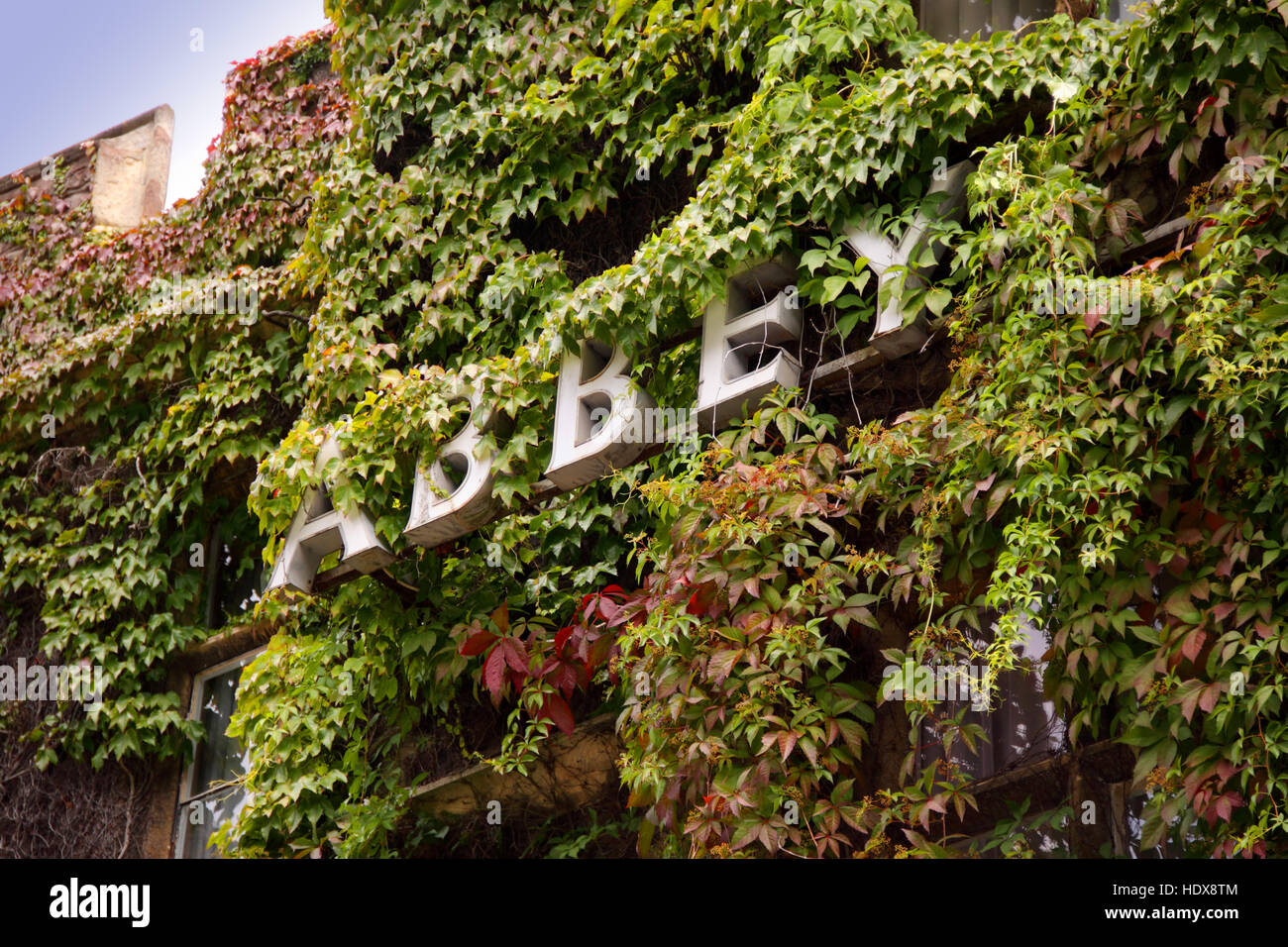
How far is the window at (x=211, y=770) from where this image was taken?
27.9 ft

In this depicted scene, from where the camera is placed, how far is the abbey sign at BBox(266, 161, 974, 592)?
5797 millimetres

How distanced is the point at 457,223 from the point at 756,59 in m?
1.92

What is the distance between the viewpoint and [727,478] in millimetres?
5559

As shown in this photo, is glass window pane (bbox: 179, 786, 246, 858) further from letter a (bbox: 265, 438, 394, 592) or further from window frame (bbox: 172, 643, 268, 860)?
letter a (bbox: 265, 438, 394, 592)

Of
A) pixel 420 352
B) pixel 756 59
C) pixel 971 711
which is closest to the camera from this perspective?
pixel 971 711

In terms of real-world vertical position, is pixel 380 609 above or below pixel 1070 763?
above

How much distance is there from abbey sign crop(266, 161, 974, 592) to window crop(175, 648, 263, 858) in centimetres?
211

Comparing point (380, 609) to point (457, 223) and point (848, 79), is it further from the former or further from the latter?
point (848, 79)

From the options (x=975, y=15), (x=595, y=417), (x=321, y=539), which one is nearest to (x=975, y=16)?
(x=975, y=15)

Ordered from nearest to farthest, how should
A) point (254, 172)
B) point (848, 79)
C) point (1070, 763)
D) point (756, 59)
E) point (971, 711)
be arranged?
1. point (1070, 763)
2. point (971, 711)
3. point (848, 79)
4. point (756, 59)
5. point (254, 172)
